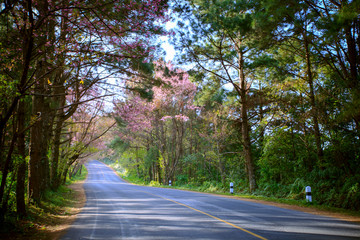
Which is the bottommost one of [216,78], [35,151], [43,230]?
[43,230]

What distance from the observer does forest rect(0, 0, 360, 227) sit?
21.4ft

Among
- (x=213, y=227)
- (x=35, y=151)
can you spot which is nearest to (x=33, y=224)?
(x=35, y=151)

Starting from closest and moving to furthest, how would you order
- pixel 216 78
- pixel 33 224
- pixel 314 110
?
pixel 33 224 → pixel 314 110 → pixel 216 78

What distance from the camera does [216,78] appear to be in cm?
1836

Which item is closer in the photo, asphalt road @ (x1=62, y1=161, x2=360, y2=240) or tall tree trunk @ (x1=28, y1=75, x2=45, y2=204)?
asphalt road @ (x1=62, y1=161, x2=360, y2=240)

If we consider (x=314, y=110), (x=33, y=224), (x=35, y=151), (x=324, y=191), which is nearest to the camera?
(x=33, y=224)

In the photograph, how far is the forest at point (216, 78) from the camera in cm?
652

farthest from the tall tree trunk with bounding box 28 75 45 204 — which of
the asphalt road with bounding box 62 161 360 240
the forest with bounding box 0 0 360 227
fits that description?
the asphalt road with bounding box 62 161 360 240

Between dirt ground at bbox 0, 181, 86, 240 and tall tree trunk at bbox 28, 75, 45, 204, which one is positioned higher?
tall tree trunk at bbox 28, 75, 45, 204

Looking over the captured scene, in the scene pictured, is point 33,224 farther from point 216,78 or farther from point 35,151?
point 216,78

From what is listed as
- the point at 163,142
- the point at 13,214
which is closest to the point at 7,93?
the point at 13,214

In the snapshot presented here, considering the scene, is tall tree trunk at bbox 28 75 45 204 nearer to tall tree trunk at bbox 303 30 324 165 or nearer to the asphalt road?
the asphalt road

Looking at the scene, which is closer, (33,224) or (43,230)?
(43,230)

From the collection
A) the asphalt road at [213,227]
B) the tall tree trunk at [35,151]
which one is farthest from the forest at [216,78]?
the asphalt road at [213,227]
